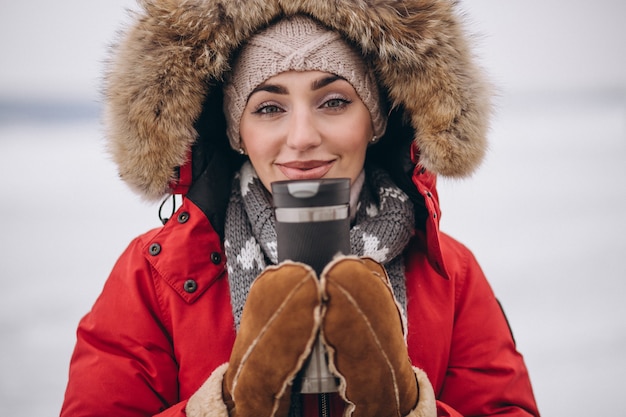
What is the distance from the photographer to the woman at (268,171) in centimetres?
106

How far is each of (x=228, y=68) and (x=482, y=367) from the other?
2.79 feet

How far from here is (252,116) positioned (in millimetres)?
1143

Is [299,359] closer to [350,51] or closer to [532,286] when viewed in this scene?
[350,51]

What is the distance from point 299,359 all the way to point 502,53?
9.82 m

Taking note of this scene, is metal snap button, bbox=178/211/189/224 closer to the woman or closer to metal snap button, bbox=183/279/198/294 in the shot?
the woman

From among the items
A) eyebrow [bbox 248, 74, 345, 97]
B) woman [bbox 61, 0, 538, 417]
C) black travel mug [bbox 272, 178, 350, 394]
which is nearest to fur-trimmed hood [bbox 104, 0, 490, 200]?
woman [bbox 61, 0, 538, 417]

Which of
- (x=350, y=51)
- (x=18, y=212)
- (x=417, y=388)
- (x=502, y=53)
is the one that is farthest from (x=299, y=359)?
(x=502, y=53)

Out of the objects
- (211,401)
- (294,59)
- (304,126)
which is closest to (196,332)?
(211,401)

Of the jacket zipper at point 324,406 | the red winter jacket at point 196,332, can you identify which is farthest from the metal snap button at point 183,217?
the jacket zipper at point 324,406

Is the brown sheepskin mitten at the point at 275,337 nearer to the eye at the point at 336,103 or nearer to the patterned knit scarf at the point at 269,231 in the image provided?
the patterned knit scarf at the point at 269,231

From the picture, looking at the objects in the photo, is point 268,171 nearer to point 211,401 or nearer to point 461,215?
point 211,401

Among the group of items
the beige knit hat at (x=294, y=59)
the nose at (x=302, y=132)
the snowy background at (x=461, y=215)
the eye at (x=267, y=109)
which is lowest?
the snowy background at (x=461, y=215)

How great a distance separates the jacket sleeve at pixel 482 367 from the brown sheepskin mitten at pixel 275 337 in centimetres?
50

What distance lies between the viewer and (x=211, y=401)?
834 mm
